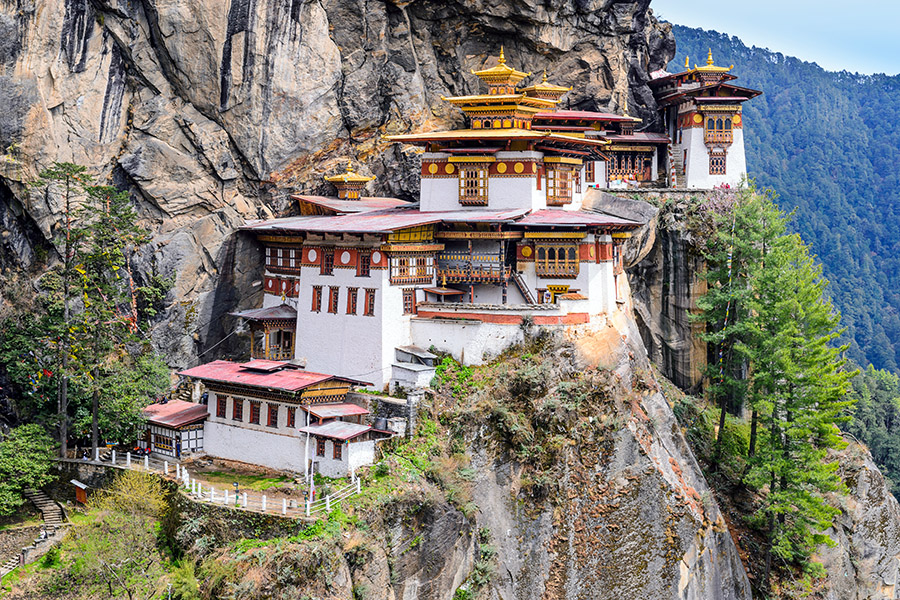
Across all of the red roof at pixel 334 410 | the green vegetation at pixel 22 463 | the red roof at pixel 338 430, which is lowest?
the green vegetation at pixel 22 463

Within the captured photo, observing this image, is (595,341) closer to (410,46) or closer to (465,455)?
(465,455)

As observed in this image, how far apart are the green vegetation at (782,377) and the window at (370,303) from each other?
16.6 metres

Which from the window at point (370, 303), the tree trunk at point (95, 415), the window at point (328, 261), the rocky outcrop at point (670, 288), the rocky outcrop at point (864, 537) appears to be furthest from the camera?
the rocky outcrop at point (670, 288)

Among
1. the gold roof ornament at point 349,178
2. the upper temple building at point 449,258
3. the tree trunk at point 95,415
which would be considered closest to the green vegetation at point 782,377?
the upper temple building at point 449,258

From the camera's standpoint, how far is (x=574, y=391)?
40750 mm

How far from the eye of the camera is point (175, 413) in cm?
4228

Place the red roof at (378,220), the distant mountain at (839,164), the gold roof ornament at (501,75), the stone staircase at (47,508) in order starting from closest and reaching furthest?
the stone staircase at (47,508) → the red roof at (378,220) → the gold roof ornament at (501,75) → the distant mountain at (839,164)

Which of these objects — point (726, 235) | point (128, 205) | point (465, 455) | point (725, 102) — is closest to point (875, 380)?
point (725, 102)

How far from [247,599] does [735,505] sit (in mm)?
25536

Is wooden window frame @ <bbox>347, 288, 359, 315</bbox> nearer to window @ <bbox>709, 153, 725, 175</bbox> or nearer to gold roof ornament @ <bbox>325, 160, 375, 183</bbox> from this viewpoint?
gold roof ornament @ <bbox>325, 160, 375, 183</bbox>

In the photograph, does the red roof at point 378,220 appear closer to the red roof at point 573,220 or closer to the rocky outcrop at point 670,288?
the red roof at point 573,220

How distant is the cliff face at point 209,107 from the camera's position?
43.4m

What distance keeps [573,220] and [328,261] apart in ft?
36.1

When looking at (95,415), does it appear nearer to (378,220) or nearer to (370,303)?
(370,303)
